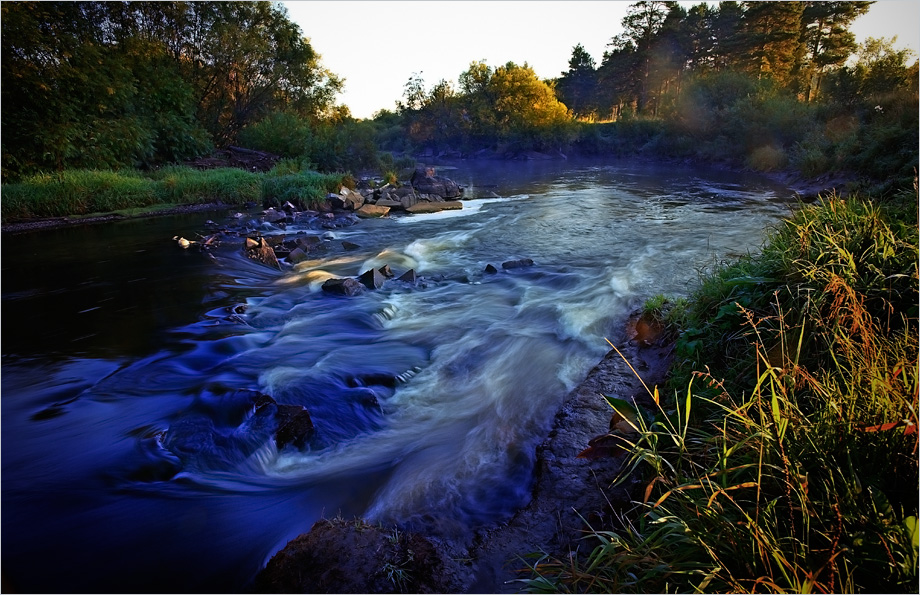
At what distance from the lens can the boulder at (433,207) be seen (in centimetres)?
1958

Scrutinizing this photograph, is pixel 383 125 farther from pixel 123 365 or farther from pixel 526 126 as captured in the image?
Answer: pixel 123 365

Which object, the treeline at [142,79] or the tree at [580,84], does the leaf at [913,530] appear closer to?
the treeline at [142,79]

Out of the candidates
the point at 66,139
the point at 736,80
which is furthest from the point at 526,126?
the point at 66,139

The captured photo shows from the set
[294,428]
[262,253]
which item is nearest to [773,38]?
[262,253]

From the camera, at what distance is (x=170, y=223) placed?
53.3 feet

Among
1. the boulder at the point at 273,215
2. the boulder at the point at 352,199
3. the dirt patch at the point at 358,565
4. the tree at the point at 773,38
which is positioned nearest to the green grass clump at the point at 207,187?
the boulder at the point at 273,215

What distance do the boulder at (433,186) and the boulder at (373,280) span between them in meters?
13.0

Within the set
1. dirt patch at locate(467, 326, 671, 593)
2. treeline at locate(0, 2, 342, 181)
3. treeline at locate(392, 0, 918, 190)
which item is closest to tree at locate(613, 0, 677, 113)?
treeline at locate(392, 0, 918, 190)

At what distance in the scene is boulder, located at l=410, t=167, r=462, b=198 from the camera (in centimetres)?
2225

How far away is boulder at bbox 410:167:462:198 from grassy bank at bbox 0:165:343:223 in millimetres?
3630

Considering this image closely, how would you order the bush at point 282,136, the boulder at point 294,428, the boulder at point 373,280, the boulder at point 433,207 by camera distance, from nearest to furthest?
the boulder at point 294,428 → the boulder at point 373,280 → the boulder at point 433,207 → the bush at point 282,136

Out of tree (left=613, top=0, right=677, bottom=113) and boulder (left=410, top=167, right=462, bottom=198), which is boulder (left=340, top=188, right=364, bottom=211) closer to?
boulder (left=410, top=167, right=462, bottom=198)

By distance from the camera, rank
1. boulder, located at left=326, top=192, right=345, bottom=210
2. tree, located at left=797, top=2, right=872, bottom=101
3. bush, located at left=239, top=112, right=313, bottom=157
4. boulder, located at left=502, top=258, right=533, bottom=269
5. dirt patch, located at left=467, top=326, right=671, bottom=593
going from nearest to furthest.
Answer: dirt patch, located at left=467, top=326, right=671, bottom=593, boulder, located at left=502, top=258, right=533, bottom=269, boulder, located at left=326, top=192, right=345, bottom=210, bush, located at left=239, top=112, right=313, bottom=157, tree, located at left=797, top=2, right=872, bottom=101

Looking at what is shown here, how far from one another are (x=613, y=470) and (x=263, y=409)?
3323 mm
